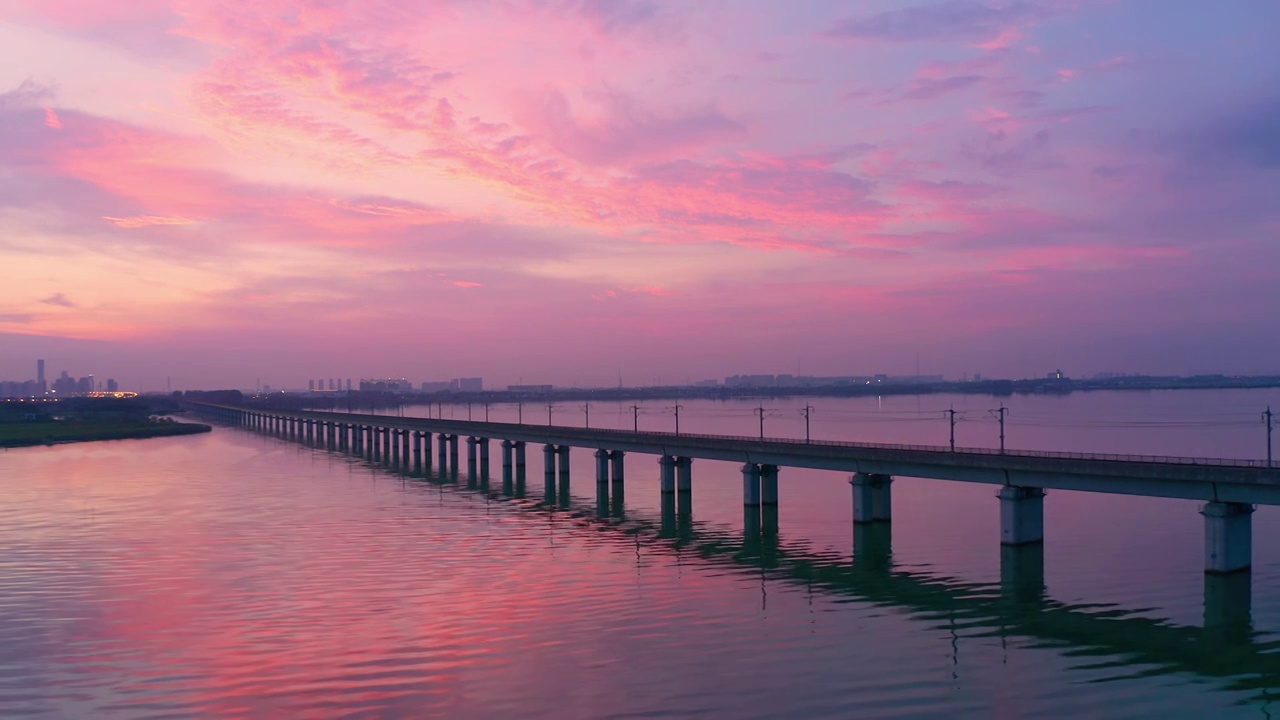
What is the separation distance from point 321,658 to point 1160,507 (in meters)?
61.8

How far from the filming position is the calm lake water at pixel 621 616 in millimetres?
29375

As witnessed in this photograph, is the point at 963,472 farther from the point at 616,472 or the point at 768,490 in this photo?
the point at 616,472

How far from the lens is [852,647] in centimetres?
3503

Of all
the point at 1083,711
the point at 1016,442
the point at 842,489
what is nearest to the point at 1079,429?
the point at 1016,442

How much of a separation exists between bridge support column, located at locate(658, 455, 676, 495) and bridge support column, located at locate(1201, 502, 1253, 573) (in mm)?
45557

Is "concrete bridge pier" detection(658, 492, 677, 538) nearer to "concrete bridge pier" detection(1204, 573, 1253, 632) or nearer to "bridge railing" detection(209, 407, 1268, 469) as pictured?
"bridge railing" detection(209, 407, 1268, 469)

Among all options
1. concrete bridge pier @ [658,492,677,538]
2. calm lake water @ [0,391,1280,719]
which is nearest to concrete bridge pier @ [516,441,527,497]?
concrete bridge pier @ [658,492,677,538]

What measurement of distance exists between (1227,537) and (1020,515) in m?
11.0

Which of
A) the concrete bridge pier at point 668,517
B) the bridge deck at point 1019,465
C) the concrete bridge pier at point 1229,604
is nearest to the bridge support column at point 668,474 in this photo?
the concrete bridge pier at point 668,517

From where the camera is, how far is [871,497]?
2606 inches

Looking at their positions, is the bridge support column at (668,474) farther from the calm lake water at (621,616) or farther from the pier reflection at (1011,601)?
the pier reflection at (1011,601)

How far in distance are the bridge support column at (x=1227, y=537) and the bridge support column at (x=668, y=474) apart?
149 ft

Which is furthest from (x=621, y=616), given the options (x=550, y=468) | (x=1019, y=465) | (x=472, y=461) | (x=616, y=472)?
(x=472, y=461)

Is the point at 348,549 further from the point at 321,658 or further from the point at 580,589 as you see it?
the point at 321,658
